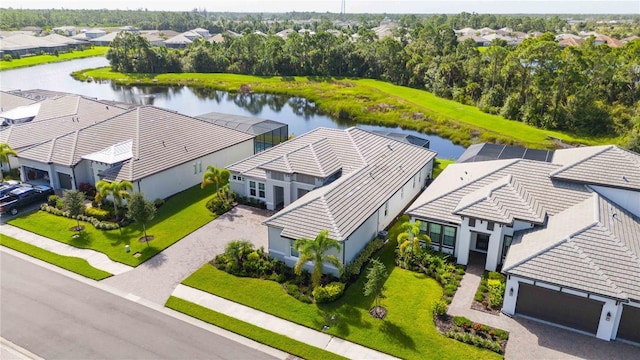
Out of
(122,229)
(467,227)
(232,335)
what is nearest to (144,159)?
(122,229)

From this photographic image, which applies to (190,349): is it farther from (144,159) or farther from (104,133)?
(104,133)

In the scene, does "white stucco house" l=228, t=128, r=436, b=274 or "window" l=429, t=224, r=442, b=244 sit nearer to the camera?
"white stucco house" l=228, t=128, r=436, b=274

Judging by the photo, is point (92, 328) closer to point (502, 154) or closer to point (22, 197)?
point (22, 197)

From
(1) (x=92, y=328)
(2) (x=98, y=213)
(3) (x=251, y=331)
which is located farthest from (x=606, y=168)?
(2) (x=98, y=213)

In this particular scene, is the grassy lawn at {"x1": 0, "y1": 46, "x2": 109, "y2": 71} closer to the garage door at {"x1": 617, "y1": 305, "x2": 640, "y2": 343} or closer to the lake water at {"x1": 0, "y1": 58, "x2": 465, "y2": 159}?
the lake water at {"x1": 0, "y1": 58, "x2": 465, "y2": 159}

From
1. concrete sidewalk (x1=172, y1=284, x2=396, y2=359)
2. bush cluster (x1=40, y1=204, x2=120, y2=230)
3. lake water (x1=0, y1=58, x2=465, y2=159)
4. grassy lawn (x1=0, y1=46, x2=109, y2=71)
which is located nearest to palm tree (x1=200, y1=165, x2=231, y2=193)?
bush cluster (x1=40, y1=204, x2=120, y2=230)

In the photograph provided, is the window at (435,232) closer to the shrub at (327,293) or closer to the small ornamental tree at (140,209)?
the shrub at (327,293)

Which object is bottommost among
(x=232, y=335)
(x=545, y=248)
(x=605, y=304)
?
(x=232, y=335)
